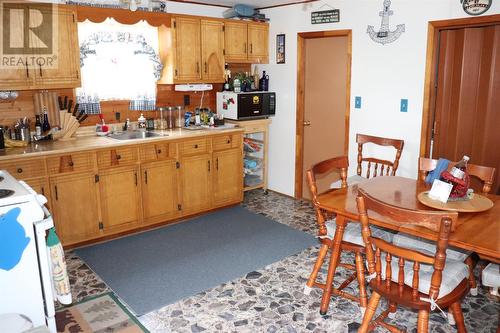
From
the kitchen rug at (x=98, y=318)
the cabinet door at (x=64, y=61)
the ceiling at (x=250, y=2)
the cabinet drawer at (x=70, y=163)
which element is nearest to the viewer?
the kitchen rug at (x=98, y=318)

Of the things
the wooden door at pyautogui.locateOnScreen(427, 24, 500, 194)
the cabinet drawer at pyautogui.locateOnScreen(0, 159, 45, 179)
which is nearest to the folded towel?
the wooden door at pyautogui.locateOnScreen(427, 24, 500, 194)

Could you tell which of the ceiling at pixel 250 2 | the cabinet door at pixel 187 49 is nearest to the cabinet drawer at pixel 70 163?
the cabinet door at pixel 187 49

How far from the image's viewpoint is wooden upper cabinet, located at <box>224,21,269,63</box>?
5.16 m

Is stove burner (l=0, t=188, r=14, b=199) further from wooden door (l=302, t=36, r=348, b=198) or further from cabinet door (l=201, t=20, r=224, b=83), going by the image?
wooden door (l=302, t=36, r=348, b=198)

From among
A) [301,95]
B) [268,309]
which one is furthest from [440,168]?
[301,95]

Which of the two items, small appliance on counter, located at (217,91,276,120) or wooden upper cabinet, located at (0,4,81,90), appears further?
small appliance on counter, located at (217,91,276,120)

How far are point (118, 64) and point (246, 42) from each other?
158 centimetres

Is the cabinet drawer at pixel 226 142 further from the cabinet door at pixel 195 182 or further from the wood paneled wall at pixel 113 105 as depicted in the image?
the wood paneled wall at pixel 113 105

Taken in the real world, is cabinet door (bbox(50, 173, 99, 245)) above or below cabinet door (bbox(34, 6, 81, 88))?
below

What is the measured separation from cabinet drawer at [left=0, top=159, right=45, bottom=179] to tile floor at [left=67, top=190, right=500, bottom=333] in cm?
82

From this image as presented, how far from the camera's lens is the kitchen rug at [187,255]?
3.30 meters

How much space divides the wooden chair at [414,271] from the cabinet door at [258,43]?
3532mm

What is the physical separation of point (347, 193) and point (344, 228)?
11.3 inches

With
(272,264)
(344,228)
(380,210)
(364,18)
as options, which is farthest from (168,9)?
(380,210)
